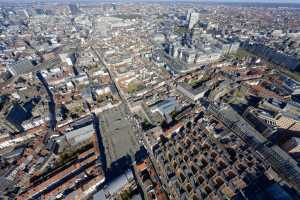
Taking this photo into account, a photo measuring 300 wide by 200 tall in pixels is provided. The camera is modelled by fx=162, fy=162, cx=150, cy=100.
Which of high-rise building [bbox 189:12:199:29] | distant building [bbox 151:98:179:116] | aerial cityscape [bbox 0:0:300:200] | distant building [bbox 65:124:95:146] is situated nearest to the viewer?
aerial cityscape [bbox 0:0:300:200]

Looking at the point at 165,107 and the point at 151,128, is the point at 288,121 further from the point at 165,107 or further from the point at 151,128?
the point at 151,128

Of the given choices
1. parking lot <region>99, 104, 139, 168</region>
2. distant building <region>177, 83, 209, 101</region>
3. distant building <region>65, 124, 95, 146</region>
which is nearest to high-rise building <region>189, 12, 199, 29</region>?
distant building <region>177, 83, 209, 101</region>

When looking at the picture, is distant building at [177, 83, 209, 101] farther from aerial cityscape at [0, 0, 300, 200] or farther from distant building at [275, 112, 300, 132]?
distant building at [275, 112, 300, 132]

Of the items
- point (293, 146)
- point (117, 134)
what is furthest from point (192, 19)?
point (117, 134)

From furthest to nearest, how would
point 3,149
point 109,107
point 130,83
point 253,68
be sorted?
point 253,68
point 130,83
point 109,107
point 3,149

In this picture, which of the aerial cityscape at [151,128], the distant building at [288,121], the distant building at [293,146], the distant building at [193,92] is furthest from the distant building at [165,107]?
the distant building at [293,146]

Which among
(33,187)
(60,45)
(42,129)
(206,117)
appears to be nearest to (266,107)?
(206,117)

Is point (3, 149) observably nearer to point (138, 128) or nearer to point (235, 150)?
point (138, 128)
